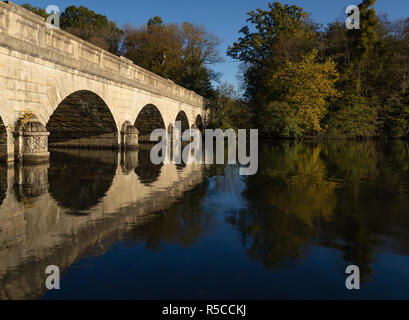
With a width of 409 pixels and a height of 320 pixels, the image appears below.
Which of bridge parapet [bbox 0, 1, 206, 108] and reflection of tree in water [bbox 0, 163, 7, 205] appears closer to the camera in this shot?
reflection of tree in water [bbox 0, 163, 7, 205]

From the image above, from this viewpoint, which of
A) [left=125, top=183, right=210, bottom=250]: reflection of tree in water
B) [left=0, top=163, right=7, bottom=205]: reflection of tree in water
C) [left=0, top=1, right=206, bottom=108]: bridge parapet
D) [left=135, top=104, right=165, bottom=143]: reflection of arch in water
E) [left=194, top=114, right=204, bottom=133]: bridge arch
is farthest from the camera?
[left=194, top=114, right=204, bottom=133]: bridge arch

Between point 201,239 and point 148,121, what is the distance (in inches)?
931

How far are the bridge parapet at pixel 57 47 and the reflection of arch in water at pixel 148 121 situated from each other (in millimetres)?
4076

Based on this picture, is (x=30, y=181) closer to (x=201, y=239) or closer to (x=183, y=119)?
(x=201, y=239)

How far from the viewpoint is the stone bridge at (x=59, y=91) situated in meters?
11.0

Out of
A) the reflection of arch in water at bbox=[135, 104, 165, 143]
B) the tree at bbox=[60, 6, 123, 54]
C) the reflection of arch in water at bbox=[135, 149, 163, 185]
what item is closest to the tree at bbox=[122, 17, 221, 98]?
the tree at bbox=[60, 6, 123, 54]

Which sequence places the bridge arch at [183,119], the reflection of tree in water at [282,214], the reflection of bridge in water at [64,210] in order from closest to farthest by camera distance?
the reflection of bridge in water at [64,210] < the reflection of tree in water at [282,214] < the bridge arch at [183,119]

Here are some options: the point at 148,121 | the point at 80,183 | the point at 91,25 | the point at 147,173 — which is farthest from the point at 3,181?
the point at 91,25

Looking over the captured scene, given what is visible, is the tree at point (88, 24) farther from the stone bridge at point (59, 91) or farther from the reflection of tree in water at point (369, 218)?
the reflection of tree in water at point (369, 218)

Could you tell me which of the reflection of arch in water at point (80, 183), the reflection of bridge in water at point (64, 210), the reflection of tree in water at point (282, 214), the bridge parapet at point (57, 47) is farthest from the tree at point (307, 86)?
the reflection of bridge in water at point (64, 210)

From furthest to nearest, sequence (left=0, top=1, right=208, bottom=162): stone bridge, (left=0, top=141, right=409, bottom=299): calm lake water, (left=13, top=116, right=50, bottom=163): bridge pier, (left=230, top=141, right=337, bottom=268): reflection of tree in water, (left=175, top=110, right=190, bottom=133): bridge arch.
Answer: (left=175, top=110, right=190, bottom=133): bridge arch
(left=13, top=116, right=50, bottom=163): bridge pier
(left=0, top=1, right=208, bottom=162): stone bridge
(left=230, top=141, right=337, bottom=268): reflection of tree in water
(left=0, top=141, right=409, bottom=299): calm lake water

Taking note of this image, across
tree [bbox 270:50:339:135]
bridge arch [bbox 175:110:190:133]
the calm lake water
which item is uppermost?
tree [bbox 270:50:339:135]

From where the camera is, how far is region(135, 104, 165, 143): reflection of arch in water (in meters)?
25.4

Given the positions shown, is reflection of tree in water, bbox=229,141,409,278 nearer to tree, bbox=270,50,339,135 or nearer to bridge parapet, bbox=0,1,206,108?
bridge parapet, bbox=0,1,206,108
